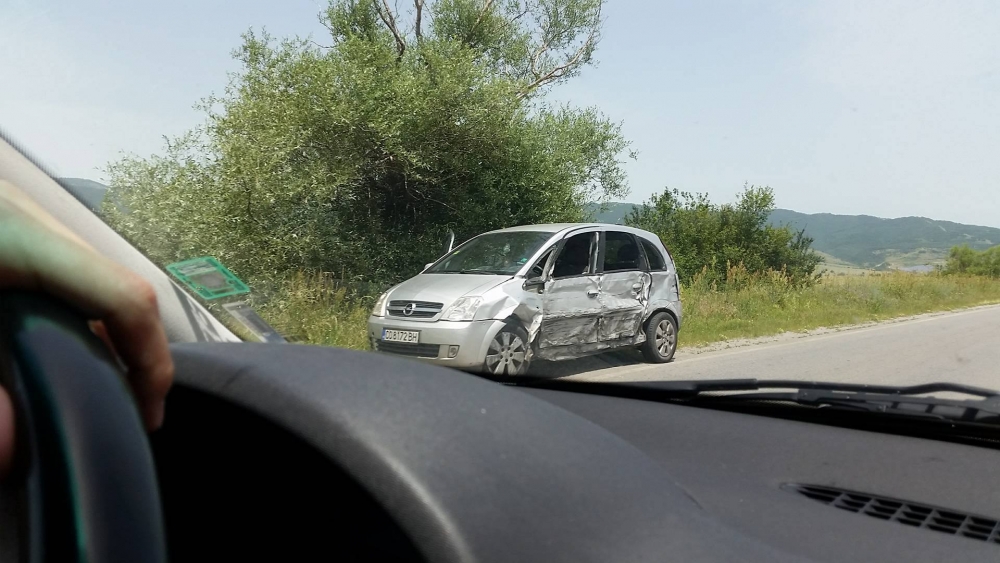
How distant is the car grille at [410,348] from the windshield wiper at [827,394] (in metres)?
3.91

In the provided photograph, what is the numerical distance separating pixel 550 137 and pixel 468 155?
2.92 metres

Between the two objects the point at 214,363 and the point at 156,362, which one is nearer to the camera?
the point at 156,362

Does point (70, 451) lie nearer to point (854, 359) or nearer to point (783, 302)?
point (854, 359)

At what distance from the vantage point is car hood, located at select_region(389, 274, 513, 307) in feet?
25.5

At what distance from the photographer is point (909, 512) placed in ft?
6.64

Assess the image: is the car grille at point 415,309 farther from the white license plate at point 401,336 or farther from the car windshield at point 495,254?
the car windshield at point 495,254

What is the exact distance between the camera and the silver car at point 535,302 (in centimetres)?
748

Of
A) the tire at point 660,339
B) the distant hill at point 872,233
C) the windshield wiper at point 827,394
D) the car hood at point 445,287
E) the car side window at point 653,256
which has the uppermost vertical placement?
the distant hill at point 872,233

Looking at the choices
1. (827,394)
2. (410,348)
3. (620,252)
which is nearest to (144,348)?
(827,394)

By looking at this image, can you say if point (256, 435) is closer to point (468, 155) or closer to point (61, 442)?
point (61, 442)

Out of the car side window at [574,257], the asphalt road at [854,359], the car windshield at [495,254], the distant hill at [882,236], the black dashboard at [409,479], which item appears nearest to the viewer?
the black dashboard at [409,479]

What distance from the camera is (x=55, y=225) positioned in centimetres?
79

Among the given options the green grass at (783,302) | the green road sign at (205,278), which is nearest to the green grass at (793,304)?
the green grass at (783,302)

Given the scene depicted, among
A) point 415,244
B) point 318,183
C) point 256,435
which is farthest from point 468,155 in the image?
point 256,435
